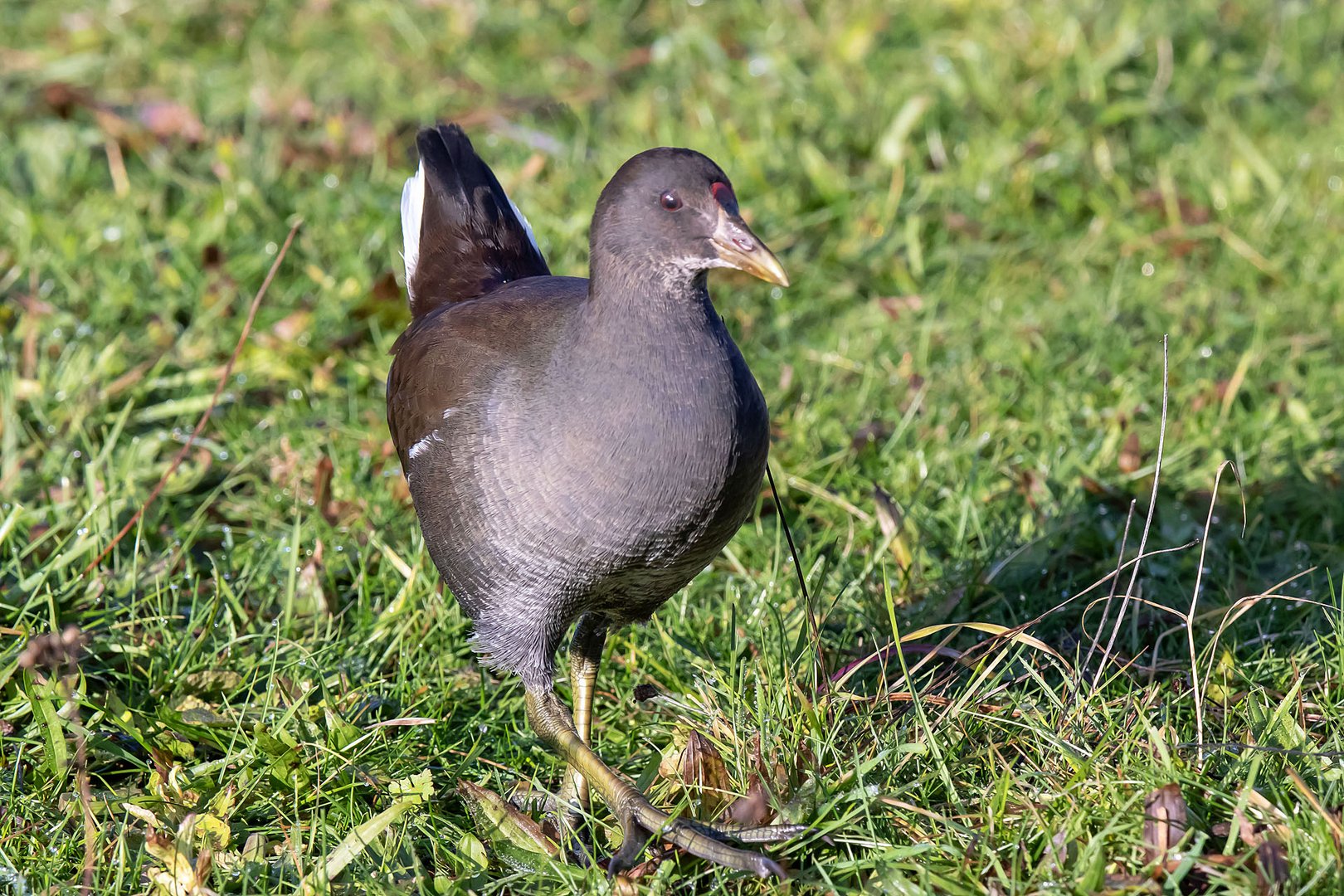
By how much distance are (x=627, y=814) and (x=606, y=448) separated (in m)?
0.70

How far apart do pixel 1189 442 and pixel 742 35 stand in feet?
10.5

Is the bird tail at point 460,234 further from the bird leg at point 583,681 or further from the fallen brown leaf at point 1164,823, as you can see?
the fallen brown leaf at point 1164,823

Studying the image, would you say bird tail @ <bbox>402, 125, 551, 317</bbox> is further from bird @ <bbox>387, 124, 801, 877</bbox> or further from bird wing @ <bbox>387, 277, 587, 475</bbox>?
bird @ <bbox>387, 124, 801, 877</bbox>

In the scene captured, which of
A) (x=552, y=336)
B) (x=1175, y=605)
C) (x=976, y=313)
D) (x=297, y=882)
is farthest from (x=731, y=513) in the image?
(x=976, y=313)

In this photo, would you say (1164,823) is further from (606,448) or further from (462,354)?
(462,354)

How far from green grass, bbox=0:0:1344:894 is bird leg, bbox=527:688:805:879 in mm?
90

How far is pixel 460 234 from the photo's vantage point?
3.55 m

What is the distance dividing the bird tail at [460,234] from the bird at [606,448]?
50 cm

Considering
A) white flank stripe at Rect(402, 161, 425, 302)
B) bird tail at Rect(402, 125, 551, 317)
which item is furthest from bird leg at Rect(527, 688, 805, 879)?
white flank stripe at Rect(402, 161, 425, 302)

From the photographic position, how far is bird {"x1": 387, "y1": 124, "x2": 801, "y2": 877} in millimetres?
2566

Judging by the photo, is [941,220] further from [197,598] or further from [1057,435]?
[197,598]

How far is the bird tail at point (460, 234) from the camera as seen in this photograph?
11.5ft

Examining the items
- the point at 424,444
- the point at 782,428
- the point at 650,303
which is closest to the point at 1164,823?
the point at 650,303

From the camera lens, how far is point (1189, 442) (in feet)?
13.4
